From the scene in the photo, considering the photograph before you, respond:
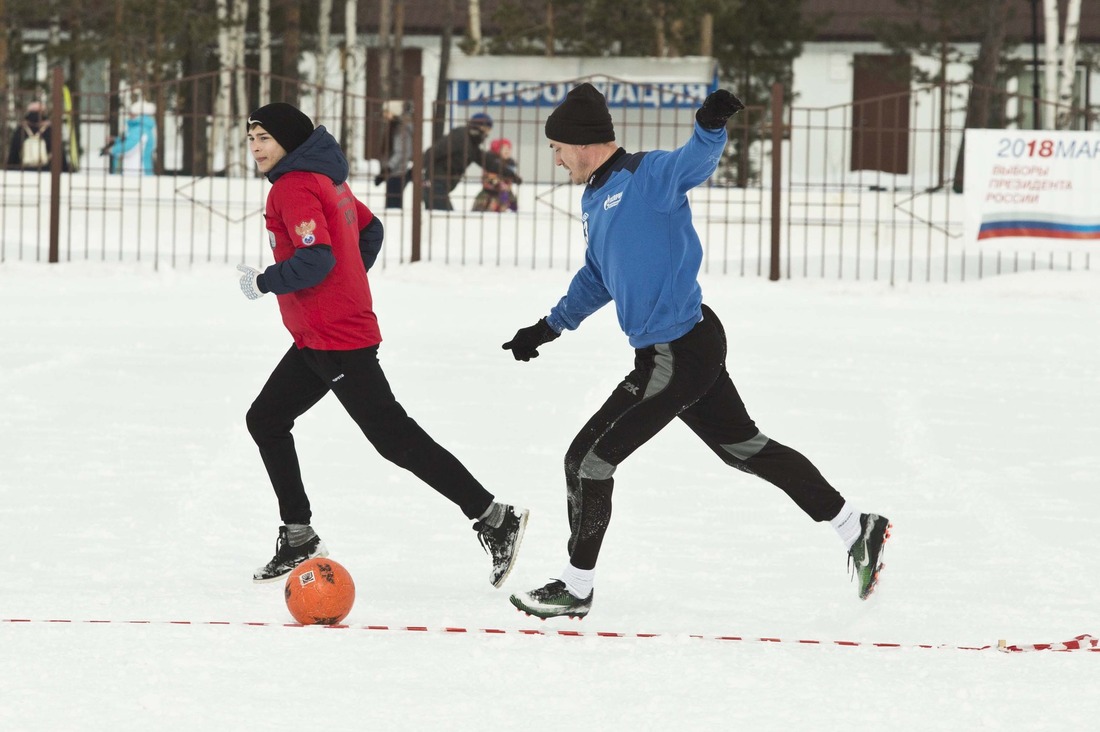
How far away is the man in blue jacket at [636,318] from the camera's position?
470cm

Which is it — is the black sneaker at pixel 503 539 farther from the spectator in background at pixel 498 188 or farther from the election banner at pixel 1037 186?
the spectator in background at pixel 498 188

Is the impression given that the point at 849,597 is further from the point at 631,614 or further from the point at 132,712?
the point at 132,712

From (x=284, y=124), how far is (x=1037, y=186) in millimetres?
11239

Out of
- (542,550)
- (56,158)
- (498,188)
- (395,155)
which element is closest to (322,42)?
(395,155)

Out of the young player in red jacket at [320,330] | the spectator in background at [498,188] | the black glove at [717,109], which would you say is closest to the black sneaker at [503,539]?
the young player in red jacket at [320,330]

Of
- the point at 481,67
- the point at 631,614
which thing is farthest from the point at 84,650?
the point at 481,67

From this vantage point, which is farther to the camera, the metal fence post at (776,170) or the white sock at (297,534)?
the metal fence post at (776,170)

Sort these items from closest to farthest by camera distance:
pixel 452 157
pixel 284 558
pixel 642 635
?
1. pixel 642 635
2. pixel 284 558
3. pixel 452 157

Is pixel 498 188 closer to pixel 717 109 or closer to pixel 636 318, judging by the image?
pixel 636 318

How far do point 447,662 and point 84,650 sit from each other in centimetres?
92

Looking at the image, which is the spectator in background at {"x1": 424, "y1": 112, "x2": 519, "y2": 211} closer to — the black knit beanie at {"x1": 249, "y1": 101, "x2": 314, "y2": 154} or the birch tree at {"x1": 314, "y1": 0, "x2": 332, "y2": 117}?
the birch tree at {"x1": 314, "y1": 0, "x2": 332, "y2": 117}

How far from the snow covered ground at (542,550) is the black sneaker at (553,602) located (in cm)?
5

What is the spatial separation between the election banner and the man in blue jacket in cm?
1061

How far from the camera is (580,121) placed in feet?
15.6
